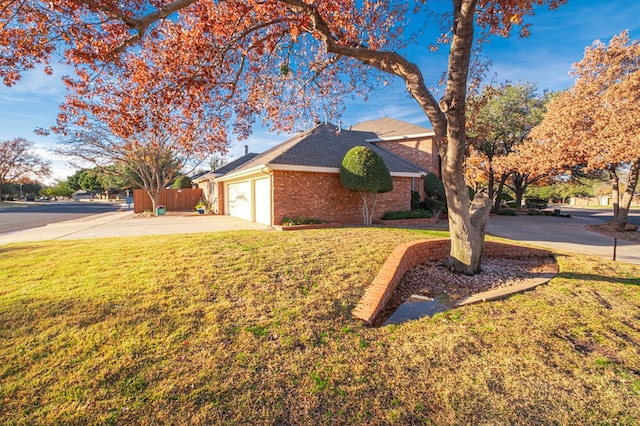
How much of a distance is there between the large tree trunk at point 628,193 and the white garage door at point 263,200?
16135 mm

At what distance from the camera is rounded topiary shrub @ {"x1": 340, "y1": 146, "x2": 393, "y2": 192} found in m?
11.3

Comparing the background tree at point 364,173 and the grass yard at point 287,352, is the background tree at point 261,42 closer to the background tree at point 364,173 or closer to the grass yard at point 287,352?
the grass yard at point 287,352

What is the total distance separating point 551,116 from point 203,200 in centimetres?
2511

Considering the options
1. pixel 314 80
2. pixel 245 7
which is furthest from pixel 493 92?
pixel 245 7

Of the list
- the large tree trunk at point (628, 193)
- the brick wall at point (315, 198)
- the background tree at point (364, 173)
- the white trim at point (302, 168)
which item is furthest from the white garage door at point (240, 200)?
the large tree trunk at point (628, 193)

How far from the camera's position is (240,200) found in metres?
16.6

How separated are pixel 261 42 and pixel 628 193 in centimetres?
1771

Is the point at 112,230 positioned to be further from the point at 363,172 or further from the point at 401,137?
the point at 401,137

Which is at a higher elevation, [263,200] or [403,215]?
[263,200]

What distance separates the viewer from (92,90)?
5289 mm

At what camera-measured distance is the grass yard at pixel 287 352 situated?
7.69 ft

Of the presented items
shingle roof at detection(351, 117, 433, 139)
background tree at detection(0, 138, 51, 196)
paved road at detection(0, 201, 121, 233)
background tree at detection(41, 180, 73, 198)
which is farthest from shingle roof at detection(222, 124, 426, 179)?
background tree at detection(41, 180, 73, 198)

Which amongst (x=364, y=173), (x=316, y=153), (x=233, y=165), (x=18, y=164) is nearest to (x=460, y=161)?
(x=364, y=173)

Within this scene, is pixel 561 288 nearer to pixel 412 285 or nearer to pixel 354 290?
pixel 412 285
